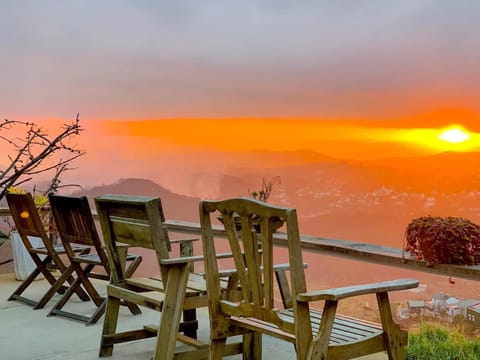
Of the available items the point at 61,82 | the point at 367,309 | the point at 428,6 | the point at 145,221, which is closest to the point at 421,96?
the point at 428,6

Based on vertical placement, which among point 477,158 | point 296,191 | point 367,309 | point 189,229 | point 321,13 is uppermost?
point 321,13

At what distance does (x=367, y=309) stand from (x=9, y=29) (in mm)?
4980

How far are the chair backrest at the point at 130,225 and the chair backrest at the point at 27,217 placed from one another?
1.38 metres

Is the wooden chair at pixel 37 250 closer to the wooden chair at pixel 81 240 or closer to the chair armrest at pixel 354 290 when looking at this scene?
the wooden chair at pixel 81 240

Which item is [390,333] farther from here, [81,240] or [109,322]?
[81,240]

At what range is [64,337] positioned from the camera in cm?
398

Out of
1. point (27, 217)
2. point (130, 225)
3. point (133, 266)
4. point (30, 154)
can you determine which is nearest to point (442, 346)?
point (130, 225)

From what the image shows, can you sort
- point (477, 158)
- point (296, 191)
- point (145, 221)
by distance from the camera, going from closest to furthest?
point (145, 221)
point (477, 158)
point (296, 191)

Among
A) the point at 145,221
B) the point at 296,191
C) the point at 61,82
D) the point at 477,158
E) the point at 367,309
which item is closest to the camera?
the point at 145,221

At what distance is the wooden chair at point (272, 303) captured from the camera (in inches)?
85.7

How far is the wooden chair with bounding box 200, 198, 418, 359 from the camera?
2178 millimetres

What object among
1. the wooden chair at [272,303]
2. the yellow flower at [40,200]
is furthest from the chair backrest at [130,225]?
the yellow flower at [40,200]

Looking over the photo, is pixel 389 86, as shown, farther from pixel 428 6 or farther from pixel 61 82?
pixel 61 82

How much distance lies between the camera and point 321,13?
5.95 metres
